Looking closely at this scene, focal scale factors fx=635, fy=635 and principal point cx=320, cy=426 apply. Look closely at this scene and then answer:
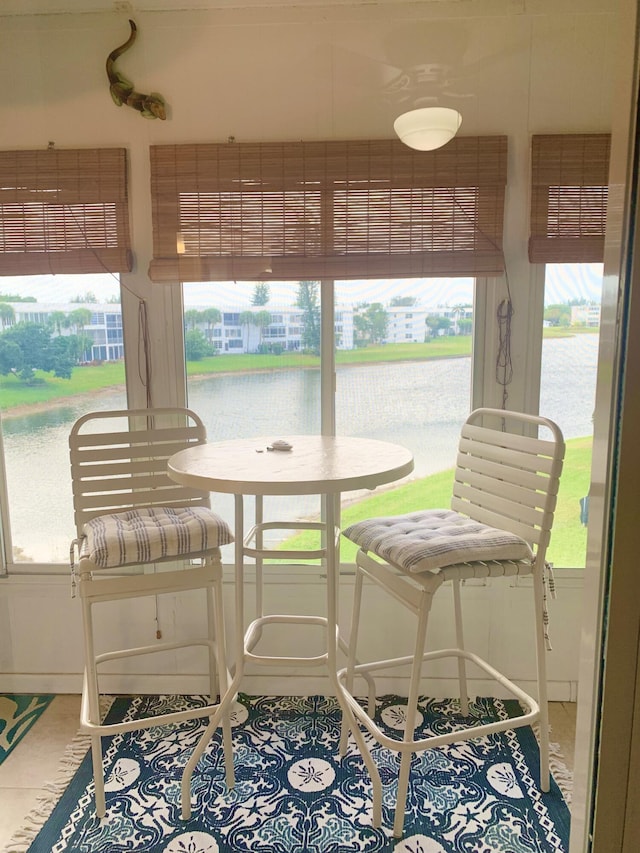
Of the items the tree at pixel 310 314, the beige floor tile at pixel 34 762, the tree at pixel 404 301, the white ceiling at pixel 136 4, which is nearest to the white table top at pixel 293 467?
the tree at pixel 310 314

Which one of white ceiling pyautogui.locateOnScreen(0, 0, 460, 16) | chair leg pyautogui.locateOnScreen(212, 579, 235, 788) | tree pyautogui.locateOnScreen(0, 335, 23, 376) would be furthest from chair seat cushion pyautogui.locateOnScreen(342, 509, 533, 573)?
white ceiling pyautogui.locateOnScreen(0, 0, 460, 16)

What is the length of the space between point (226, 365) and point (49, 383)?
660 millimetres

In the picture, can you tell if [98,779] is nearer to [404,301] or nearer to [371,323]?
[371,323]

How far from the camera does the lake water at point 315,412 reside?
2.27m

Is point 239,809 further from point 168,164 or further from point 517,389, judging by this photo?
point 168,164

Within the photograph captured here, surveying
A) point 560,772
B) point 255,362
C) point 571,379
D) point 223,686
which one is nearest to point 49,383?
point 255,362

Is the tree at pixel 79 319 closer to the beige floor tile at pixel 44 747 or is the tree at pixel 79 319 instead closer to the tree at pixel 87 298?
the tree at pixel 87 298

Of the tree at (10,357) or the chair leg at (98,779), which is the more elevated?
the tree at (10,357)

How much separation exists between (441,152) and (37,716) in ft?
7.93

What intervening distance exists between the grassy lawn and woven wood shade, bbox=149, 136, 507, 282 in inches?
10.3

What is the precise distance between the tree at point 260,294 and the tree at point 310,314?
0.37 ft

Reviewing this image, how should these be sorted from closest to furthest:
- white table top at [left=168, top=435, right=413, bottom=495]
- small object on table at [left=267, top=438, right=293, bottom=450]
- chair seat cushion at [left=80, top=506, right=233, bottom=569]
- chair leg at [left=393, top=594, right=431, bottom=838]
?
white table top at [left=168, top=435, right=413, bottom=495] → chair leg at [left=393, top=594, right=431, bottom=838] → chair seat cushion at [left=80, top=506, right=233, bottom=569] → small object on table at [left=267, top=438, right=293, bottom=450]

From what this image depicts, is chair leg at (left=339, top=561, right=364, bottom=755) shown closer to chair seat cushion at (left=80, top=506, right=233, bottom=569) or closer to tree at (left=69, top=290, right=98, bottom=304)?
chair seat cushion at (left=80, top=506, right=233, bottom=569)

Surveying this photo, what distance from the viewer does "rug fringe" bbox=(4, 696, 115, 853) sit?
66.1 inches
